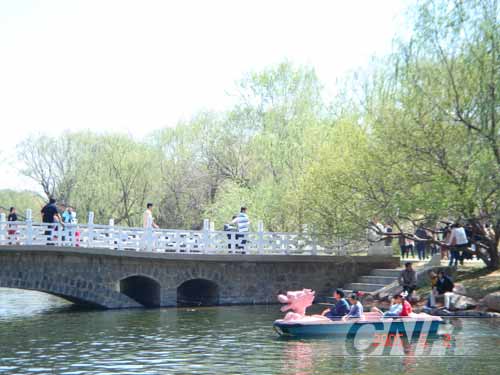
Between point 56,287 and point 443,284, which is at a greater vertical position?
point 56,287

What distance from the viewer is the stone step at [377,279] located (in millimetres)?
29188

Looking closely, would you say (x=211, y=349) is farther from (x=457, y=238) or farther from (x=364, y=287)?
(x=364, y=287)

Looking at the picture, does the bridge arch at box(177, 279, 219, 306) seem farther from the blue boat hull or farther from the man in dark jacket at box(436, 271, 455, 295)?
the blue boat hull

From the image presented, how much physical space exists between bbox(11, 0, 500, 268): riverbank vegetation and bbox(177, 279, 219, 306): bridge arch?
4.50 meters

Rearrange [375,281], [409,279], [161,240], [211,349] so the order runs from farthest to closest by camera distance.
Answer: [375,281]
[161,240]
[409,279]
[211,349]

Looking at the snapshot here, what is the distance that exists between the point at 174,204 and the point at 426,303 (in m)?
25.7

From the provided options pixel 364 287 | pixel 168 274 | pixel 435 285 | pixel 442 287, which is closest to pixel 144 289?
pixel 168 274

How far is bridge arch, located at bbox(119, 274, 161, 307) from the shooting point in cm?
2875

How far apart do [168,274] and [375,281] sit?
783 cm

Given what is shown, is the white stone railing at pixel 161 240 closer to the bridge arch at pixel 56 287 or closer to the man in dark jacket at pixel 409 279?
the bridge arch at pixel 56 287

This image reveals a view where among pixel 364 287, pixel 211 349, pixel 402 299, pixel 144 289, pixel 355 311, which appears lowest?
pixel 211 349

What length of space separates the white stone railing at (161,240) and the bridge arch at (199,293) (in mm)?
1568

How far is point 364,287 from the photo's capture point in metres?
29.6

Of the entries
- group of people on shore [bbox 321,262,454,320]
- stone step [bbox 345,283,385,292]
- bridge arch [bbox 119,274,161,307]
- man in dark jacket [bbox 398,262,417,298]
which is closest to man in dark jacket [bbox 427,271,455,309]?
group of people on shore [bbox 321,262,454,320]
